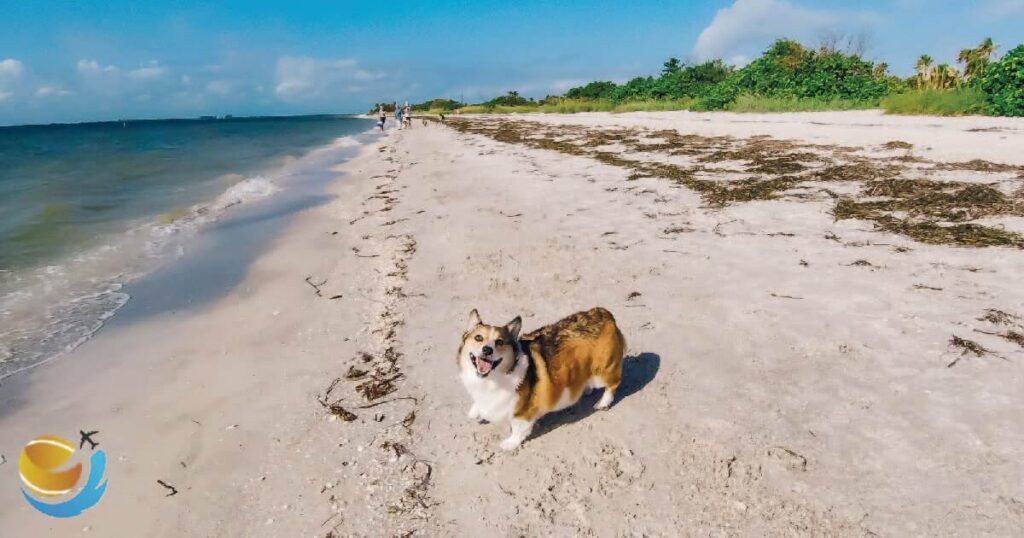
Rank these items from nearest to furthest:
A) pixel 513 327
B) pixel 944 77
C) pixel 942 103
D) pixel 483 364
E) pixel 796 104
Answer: pixel 483 364 → pixel 513 327 → pixel 942 103 → pixel 944 77 → pixel 796 104

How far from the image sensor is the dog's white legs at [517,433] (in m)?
3.58

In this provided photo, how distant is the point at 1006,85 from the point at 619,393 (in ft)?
79.5

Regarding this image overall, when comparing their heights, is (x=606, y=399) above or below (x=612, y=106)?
below

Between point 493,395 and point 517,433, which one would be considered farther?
point 517,433

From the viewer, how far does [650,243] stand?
7480 mm

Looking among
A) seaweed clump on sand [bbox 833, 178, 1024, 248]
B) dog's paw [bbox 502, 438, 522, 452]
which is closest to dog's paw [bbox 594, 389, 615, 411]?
dog's paw [bbox 502, 438, 522, 452]

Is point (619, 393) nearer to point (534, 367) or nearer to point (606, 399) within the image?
point (606, 399)

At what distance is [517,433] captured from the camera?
3613 millimetres

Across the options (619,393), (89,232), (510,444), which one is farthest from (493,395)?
(89,232)

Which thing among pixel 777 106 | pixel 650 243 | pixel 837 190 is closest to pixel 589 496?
pixel 650 243

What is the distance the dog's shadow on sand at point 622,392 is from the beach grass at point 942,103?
23.6 m

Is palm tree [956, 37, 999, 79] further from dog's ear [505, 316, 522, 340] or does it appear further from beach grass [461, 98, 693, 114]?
dog's ear [505, 316, 522, 340]

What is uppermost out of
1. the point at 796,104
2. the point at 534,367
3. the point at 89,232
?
the point at 796,104

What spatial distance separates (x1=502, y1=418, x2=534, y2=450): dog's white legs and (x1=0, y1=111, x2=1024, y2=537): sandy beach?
106 mm
